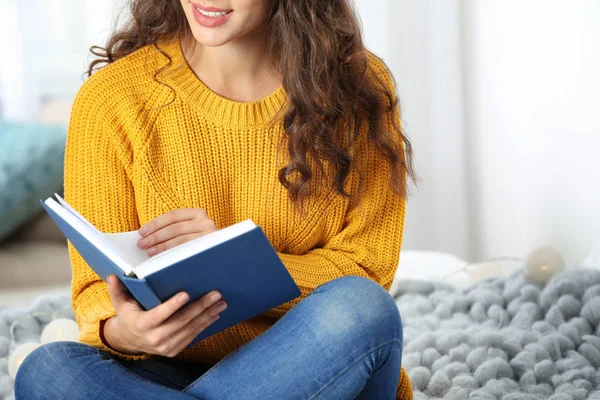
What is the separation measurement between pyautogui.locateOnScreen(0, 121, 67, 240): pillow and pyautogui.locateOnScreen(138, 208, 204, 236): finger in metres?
1.18

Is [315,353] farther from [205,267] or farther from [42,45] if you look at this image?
[42,45]

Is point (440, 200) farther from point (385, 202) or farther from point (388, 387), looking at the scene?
point (388, 387)

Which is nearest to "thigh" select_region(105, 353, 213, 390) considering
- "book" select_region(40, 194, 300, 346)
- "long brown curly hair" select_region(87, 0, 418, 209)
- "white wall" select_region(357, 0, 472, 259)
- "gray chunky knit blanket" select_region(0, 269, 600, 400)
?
"book" select_region(40, 194, 300, 346)

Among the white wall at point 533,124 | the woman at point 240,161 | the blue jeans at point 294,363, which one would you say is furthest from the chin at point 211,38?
the white wall at point 533,124

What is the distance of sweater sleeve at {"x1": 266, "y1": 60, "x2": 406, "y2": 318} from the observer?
1380mm

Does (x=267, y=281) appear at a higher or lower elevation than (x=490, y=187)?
higher

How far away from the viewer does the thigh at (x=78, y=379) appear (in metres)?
1.17

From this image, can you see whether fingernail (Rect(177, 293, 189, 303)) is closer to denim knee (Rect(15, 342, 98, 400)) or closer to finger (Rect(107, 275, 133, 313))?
finger (Rect(107, 275, 133, 313))

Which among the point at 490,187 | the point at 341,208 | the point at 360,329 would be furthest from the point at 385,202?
the point at 490,187

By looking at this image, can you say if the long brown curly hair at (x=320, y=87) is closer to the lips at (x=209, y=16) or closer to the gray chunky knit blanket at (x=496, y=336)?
the lips at (x=209, y=16)

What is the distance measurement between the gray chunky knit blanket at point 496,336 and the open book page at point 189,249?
0.67m

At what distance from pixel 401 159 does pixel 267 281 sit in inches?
17.6

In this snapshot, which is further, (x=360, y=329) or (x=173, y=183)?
(x=173, y=183)

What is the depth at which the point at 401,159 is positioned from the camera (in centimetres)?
142
